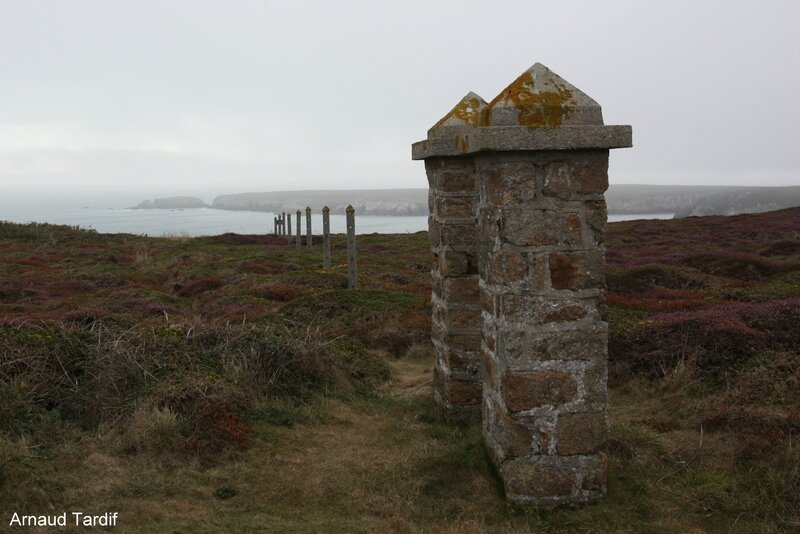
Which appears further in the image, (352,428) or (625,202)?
(625,202)

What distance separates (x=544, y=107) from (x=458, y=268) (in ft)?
8.20

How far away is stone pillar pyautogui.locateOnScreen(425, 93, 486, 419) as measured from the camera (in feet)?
22.1

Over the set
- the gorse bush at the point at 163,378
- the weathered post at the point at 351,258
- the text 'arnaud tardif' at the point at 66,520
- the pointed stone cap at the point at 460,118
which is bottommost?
the text 'arnaud tardif' at the point at 66,520

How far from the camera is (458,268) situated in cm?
677

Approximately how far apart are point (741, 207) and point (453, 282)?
8402 cm

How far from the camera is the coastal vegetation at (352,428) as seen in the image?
4.72m

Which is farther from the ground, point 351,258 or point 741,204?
point 741,204

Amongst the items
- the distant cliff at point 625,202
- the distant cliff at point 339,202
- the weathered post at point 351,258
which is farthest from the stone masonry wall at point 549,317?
the distant cliff at point 339,202

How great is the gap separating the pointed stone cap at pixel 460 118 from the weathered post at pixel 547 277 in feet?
6.36

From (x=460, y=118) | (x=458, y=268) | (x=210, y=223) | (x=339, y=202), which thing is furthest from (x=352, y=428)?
(x=339, y=202)

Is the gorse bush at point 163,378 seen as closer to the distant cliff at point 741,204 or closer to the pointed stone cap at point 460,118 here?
the pointed stone cap at point 460,118

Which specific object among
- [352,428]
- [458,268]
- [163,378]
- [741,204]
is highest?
[741,204]

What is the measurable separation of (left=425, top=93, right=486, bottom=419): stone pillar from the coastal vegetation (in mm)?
413

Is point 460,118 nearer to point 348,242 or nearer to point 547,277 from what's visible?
point 547,277
